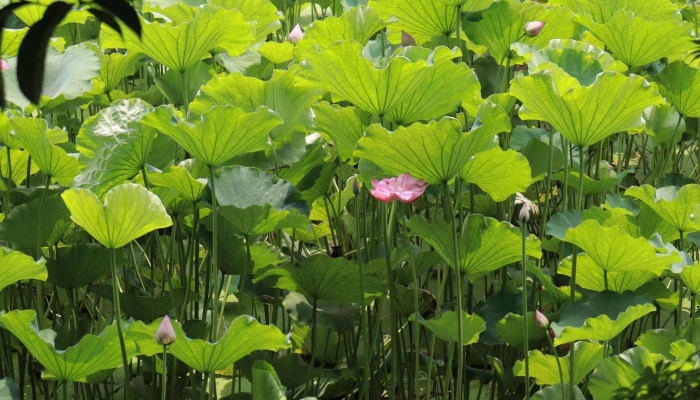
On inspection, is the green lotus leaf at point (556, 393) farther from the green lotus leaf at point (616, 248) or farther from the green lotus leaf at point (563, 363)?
the green lotus leaf at point (616, 248)

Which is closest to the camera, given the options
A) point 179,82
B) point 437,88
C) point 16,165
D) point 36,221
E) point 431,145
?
point 431,145

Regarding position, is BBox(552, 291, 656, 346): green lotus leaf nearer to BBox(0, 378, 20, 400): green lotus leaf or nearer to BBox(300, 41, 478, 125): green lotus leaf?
BBox(300, 41, 478, 125): green lotus leaf

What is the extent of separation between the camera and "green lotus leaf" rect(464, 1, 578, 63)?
143cm

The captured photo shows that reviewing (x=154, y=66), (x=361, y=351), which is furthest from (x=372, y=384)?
(x=154, y=66)

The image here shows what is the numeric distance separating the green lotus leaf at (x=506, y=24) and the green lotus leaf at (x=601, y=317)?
0.49m

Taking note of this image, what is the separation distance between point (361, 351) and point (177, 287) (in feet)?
1.03

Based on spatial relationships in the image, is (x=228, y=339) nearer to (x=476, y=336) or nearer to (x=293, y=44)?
(x=476, y=336)

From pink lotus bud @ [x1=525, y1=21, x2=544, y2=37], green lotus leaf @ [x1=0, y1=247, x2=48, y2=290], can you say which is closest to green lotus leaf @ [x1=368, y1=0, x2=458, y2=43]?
pink lotus bud @ [x1=525, y1=21, x2=544, y2=37]

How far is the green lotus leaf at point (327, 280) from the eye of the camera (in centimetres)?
119

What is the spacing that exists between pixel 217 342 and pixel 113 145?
0.36 meters

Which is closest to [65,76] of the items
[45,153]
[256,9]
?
[45,153]

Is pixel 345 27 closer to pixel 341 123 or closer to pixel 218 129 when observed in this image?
pixel 341 123

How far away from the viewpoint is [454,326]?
3.84 feet

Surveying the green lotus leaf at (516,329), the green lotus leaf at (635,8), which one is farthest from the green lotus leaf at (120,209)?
the green lotus leaf at (635,8)
